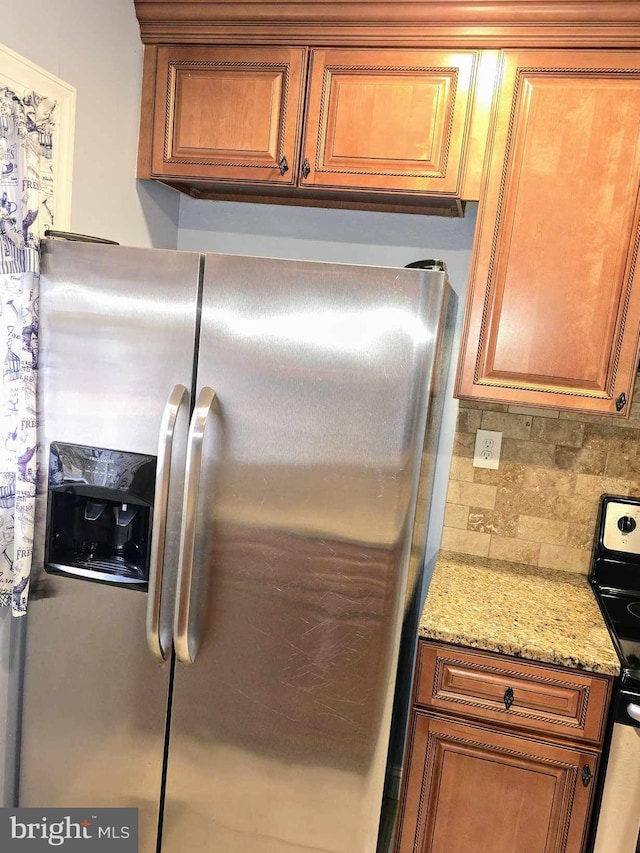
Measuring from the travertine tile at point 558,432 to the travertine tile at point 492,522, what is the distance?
0.27 m

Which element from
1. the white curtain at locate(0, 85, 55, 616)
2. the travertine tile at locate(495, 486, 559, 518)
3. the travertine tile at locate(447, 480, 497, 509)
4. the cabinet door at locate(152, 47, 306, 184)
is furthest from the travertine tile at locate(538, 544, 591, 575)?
the white curtain at locate(0, 85, 55, 616)

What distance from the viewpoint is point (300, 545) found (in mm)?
1473

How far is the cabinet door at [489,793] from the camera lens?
1.45m

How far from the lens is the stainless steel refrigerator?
1.41 meters

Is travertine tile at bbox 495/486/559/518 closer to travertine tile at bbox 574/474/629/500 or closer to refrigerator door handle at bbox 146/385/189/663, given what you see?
travertine tile at bbox 574/474/629/500

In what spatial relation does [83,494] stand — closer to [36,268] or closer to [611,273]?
[36,268]

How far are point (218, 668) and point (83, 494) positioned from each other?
54cm

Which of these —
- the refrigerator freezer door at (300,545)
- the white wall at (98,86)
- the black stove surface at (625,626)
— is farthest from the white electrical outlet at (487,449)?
the white wall at (98,86)

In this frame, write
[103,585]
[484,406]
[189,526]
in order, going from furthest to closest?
[484,406]
[103,585]
[189,526]

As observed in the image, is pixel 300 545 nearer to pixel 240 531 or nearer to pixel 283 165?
pixel 240 531

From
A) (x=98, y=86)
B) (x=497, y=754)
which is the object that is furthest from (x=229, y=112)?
(x=497, y=754)

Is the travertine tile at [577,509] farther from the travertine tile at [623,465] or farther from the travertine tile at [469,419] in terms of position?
the travertine tile at [469,419]

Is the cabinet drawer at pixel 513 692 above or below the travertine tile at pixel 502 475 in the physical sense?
below

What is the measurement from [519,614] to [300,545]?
1.94 ft
